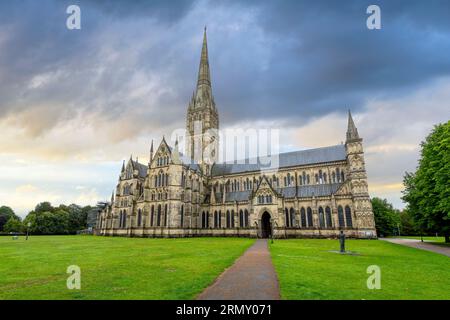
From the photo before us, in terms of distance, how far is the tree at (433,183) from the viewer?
2688 cm

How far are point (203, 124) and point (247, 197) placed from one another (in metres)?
28.6

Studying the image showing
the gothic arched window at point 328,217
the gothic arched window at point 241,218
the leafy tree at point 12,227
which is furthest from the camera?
the leafy tree at point 12,227

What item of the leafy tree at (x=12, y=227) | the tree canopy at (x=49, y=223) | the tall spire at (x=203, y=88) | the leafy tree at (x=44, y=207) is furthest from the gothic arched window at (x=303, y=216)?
the leafy tree at (x=44, y=207)

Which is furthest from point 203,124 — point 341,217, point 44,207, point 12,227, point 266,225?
point 44,207

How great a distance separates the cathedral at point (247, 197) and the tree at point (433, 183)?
34.6 feet

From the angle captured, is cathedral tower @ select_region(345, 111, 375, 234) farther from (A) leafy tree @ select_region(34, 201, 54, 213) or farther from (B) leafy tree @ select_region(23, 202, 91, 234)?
(A) leafy tree @ select_region(34, 201, 54, 213)

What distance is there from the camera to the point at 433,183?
101 ft

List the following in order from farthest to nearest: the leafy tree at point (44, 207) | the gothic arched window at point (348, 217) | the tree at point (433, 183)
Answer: the leafy tree at point (44, 207) → the gothic arched window at point (348, 217) → the tree at point (433, 183)

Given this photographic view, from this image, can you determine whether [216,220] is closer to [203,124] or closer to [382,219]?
[203,124]

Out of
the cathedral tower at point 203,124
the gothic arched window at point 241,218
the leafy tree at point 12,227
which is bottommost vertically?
the leafy tree at point 12,227

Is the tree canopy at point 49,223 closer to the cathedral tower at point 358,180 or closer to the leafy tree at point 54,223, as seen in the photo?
the leafy tree at point 54,223
